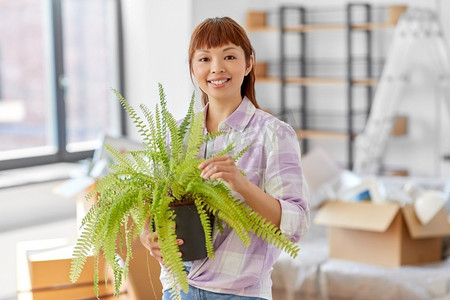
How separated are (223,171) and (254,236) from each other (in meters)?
0.18

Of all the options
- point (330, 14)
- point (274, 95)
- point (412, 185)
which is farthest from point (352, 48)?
point (412, 185)

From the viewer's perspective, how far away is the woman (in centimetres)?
123

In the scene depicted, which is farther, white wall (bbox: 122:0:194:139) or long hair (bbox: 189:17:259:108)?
white wall (bbox: 122:0:194:139)

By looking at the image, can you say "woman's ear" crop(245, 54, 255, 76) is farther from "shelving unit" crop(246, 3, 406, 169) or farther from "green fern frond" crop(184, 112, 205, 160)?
"shelving unit" crop(246, 3, 406, 169)

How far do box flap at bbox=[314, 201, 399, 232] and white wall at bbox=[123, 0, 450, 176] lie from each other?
1.50 m

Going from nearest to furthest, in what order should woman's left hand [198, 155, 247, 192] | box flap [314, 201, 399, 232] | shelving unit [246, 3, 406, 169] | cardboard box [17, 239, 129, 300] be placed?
woman's left hand [198, 155, 247, 192] → cardboard box [17, 239, 129, 300] → box flap [314, 201, 399, 232] → shelving unit [246, 3, 406, 169]

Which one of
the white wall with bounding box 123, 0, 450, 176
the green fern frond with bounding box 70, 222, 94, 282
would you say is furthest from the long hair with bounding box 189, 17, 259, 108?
the white wall with bounding box 123, 0, 450, 176

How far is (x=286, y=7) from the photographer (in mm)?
5672

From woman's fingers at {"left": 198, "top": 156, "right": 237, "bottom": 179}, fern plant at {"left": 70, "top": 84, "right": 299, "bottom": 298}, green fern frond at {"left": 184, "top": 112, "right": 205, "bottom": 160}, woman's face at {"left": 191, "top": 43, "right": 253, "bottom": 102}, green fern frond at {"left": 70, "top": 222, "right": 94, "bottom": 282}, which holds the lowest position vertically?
green fern frond at {"left": 70, "top": 222, "right": 94, "bottom": 282}

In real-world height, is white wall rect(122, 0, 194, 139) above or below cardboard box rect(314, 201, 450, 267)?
above

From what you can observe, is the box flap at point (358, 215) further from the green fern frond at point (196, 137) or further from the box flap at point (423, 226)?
the green fern frond at point (196, 137)

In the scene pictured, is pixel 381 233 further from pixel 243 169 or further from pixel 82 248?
pixel 82 248

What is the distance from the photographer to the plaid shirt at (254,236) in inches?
48.8

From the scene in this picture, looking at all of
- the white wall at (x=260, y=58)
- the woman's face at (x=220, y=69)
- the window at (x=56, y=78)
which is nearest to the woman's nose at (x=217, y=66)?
the woman's face at (x=220, y=69)
